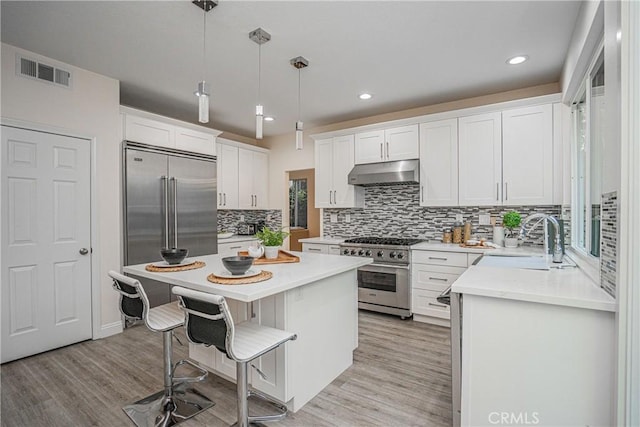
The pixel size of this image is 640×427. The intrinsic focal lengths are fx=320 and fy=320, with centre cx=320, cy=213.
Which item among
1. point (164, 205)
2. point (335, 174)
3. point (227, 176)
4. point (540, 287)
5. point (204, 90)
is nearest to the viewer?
point (540, 287)

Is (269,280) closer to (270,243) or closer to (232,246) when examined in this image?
(270,243)

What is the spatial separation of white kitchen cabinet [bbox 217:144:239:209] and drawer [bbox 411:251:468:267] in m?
2.93

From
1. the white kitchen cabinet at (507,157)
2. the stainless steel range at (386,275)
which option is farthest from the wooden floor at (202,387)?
the white kitchen cabinet at (507,157)

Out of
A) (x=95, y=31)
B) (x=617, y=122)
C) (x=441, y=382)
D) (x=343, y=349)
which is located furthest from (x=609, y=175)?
(x=95, y=31)

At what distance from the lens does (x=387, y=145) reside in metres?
4.25

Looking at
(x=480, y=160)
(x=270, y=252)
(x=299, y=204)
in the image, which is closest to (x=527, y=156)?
(x=480, y=160)

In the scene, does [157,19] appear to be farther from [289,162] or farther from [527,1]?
[289,162]

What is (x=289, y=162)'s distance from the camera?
569 centimetres

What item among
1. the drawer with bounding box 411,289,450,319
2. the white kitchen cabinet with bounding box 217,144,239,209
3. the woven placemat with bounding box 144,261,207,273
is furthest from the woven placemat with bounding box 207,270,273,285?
the white kitchen cabinet with bounding box 217,144,239,209

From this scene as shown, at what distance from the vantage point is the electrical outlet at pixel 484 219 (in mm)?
3889

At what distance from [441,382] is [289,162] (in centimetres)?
420

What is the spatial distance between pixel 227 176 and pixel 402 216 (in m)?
2.74

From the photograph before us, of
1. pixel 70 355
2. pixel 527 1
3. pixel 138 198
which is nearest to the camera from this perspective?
pixel 527 1

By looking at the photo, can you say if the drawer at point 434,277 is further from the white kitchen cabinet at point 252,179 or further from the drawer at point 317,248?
the white kitchen cabinet at point 252,179
